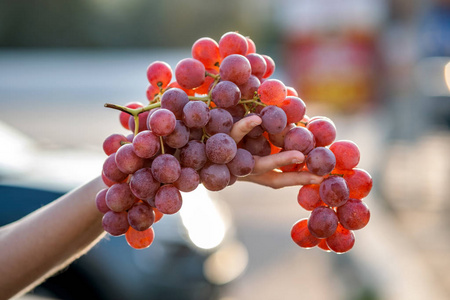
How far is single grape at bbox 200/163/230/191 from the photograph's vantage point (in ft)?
3.47

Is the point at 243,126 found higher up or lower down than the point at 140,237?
higher up

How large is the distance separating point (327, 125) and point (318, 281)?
3654 mm

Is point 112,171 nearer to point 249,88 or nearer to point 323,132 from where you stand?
point 249,88

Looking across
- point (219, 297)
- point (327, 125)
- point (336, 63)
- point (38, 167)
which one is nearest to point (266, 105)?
point (327, 125)

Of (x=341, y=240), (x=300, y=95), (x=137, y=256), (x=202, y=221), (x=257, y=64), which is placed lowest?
(x=341, y=240)

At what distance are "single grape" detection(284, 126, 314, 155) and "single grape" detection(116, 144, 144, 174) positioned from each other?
1.01 feet

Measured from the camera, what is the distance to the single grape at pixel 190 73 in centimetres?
112

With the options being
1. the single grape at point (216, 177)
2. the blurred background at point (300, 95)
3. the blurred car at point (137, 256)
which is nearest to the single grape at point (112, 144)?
the single grape at point (216, 177)

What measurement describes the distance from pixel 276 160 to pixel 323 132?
13cm

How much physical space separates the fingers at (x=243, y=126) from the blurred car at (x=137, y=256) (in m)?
2.21

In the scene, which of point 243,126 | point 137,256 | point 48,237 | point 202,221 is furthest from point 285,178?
point 202,221

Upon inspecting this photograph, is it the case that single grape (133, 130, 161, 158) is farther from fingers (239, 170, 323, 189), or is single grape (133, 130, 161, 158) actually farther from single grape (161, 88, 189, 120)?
fingers (239, 170, 323, 189)

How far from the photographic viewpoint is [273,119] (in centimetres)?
107

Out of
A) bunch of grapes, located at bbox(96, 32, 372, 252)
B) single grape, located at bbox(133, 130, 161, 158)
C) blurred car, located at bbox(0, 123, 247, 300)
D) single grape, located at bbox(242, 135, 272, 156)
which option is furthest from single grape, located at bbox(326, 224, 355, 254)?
blurred car, located at bbox(0, 123, 247, 300)
